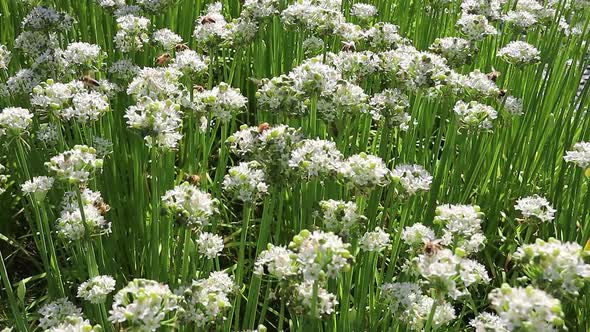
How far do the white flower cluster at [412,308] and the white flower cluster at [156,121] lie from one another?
1113 mm

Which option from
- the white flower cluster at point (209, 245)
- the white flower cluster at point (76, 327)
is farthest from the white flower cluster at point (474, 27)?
the white flower cluster at point (76, 327)

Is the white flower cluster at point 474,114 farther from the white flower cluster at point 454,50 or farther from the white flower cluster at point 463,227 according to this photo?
the white flower cluster at point 463,227

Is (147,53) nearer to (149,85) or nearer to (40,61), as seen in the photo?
(40,61)

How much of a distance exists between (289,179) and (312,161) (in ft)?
0.41

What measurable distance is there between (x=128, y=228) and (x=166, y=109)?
1222 millimetres

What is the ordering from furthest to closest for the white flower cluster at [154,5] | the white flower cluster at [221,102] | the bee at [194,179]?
1. the white flower cluster at [154,5]
2. the bee at [194,179]
3. the white flower cluster at [221,102]

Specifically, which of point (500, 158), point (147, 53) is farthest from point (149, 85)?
point (500, 158)

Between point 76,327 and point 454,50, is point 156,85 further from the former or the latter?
point 454,50

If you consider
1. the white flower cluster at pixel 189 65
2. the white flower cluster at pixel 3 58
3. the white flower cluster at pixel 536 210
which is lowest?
the white flower cluster at pixel 536 210

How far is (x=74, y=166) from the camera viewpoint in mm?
2592

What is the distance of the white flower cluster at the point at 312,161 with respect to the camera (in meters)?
2.60

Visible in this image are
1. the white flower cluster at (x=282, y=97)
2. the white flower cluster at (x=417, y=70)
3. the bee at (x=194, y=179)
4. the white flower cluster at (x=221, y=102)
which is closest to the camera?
the white flower cluster at (x=282, y=97)

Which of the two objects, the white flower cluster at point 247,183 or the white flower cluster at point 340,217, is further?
the white flower cluster at point 247,183

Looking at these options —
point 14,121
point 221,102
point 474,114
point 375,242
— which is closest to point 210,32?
point 221,102
